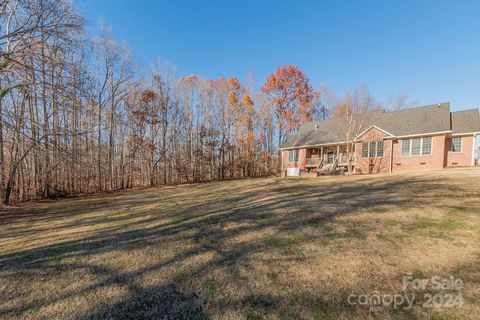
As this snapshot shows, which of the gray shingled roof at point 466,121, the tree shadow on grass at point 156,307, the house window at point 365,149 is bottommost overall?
the tree shadow on grass at point 156,307

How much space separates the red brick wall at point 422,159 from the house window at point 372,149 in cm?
92

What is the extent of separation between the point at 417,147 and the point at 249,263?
18349 millimetres

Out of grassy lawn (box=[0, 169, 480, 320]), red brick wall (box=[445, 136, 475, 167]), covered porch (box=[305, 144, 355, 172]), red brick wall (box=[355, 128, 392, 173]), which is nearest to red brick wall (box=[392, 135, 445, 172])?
red brick wall (box=[355, 128, 392, 173])

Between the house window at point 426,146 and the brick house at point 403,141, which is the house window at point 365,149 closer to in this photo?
the brick house at point 403,141

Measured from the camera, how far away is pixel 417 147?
1587 cm

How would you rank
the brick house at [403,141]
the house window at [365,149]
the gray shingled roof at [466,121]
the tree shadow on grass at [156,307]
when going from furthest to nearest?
the house window at [365,149], the brick house at [403,141], the gray shingled roof at [466,121], the tree shadow on grass at [156,307]

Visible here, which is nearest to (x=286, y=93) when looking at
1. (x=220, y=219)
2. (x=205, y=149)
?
(x=205, y=149)

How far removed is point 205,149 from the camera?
26.7 m

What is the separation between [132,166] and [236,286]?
21313 millimetres

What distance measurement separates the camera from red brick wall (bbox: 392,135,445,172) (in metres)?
14.9

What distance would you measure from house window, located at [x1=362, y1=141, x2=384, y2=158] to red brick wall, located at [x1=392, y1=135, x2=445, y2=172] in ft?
3.03

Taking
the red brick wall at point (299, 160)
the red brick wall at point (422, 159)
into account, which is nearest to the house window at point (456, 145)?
the red brick wall at point (422, 159)

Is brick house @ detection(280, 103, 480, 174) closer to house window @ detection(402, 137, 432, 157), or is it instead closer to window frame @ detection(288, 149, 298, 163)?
house window @ detection(402, 137, 432, 157)

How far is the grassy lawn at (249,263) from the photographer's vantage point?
2467mm
